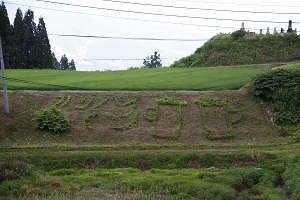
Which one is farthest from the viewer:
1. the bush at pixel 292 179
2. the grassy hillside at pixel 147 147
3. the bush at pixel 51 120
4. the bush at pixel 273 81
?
the bush at pixel 273 81

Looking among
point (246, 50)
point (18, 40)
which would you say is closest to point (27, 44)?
point (18, 40)

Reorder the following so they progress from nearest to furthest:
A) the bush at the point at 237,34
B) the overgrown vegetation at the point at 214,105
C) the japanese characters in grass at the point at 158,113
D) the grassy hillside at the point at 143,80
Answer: the overgrown vegetation at the point at 214,105
the japanese characters in grass at the point at 158,113
the grassy hillside at the point at 143,80
the bush at the point at 237,34

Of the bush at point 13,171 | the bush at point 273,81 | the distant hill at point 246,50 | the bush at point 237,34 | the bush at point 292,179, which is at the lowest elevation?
the bush at point 292,179

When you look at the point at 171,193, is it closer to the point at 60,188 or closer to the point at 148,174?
the point at 148,174

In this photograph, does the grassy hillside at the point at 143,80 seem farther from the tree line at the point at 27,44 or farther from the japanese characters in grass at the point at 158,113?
the tree line at the point at 27,44

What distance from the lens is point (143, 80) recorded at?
3775cm

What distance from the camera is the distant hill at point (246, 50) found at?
47062mm

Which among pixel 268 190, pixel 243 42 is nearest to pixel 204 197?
→ pixel 268 190

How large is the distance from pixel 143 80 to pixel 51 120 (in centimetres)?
1159

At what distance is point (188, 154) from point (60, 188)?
8.51 meters

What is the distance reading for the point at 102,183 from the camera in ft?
64.8

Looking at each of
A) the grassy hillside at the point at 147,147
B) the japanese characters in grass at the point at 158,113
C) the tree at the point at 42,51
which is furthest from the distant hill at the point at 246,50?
the tree at the point at 42,51

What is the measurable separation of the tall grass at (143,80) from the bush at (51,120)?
531 cm

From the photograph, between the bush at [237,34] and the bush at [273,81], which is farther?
the bush at [237,34]
